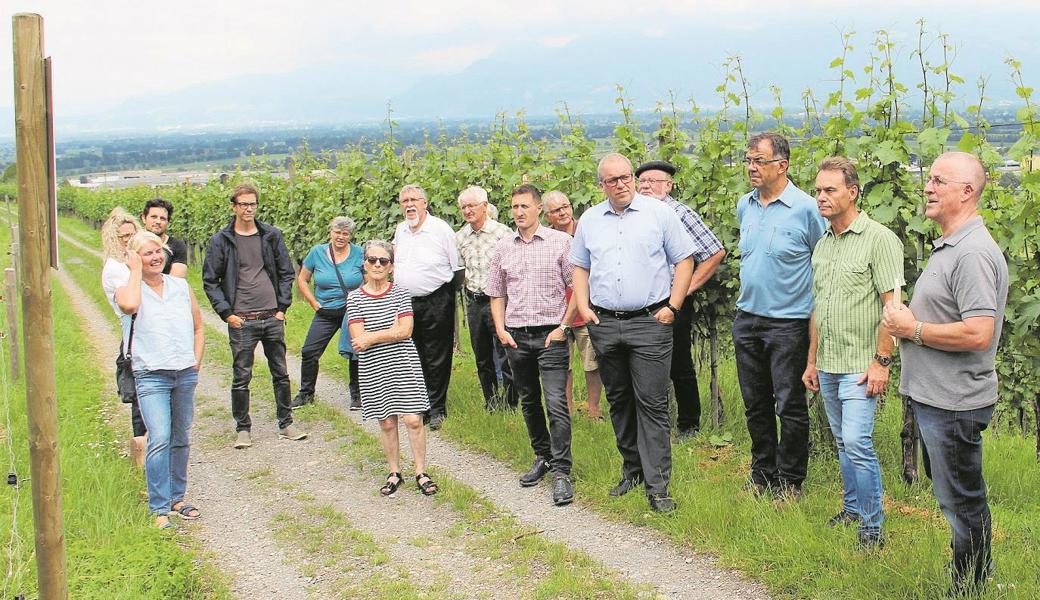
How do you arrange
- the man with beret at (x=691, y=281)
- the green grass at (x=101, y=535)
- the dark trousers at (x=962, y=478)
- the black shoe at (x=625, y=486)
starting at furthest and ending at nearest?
the man with beret at (x=691, y=281) < the black shoe at (x=625, y=486) < the green grass at (x=101, y=535) < the dark trousers at (x=962, y=478)

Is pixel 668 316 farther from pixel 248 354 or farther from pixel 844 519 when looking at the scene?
pixel 248 354

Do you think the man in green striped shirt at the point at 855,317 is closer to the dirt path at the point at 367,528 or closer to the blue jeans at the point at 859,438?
the blue jeans at the point at 859,438

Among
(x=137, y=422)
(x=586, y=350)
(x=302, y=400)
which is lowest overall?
(x=302, y=400)

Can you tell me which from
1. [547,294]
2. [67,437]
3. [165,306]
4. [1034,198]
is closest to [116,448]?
[67,437]

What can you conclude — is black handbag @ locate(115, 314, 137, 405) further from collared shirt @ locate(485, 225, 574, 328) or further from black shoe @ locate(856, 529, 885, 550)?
black shoe @ locate(856, 529, 885, 550)

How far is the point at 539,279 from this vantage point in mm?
5730

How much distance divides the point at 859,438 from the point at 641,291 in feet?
4.65

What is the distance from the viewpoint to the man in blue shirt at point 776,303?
4.78 meters

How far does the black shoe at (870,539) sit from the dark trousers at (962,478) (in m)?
0.59

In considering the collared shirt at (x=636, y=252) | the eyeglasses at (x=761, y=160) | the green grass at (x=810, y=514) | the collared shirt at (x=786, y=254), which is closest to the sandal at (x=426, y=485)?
the green grass at (x=810, y=514)

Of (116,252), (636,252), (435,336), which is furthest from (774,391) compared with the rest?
(116,252)

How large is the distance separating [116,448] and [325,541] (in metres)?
2.69

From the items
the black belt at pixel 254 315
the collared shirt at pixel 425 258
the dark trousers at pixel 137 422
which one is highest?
the collared shirt at pixel 425 258

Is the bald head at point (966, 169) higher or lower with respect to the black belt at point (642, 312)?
higher
